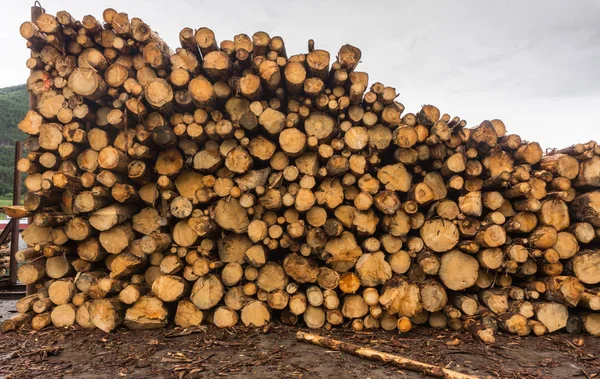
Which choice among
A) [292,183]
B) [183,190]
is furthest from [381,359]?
[183,190]

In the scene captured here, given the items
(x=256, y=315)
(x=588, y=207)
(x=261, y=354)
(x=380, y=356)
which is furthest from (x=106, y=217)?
(x=588, y=207)

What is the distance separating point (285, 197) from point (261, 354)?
1330mm

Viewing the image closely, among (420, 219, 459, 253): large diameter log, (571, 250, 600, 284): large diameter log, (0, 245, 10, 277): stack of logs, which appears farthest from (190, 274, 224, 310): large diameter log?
(0, 245, 10, 277): stack of logs

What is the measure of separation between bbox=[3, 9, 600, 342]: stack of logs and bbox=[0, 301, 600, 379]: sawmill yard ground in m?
0.17

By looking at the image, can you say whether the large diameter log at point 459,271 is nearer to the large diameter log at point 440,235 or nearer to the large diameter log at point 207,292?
the large diameter log at point 440,235

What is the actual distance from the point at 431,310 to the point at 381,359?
863 mm

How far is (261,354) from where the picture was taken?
9.52 feet

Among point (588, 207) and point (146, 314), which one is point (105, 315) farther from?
point (588, 207)

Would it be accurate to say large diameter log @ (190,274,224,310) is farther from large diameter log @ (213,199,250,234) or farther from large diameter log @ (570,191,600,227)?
large diameter log @ (570,191,600,227)

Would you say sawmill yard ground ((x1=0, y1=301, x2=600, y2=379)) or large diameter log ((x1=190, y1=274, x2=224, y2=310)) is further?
large diameter log ((x1=190, y1=274, x2=224, y2=310))

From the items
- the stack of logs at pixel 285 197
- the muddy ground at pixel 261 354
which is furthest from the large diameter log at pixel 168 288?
the muddy ground at pixel 261 354

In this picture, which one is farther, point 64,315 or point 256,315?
point 64,315

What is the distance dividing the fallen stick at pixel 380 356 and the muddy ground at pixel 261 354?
5 centimetres

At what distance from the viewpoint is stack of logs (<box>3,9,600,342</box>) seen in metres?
3.40
